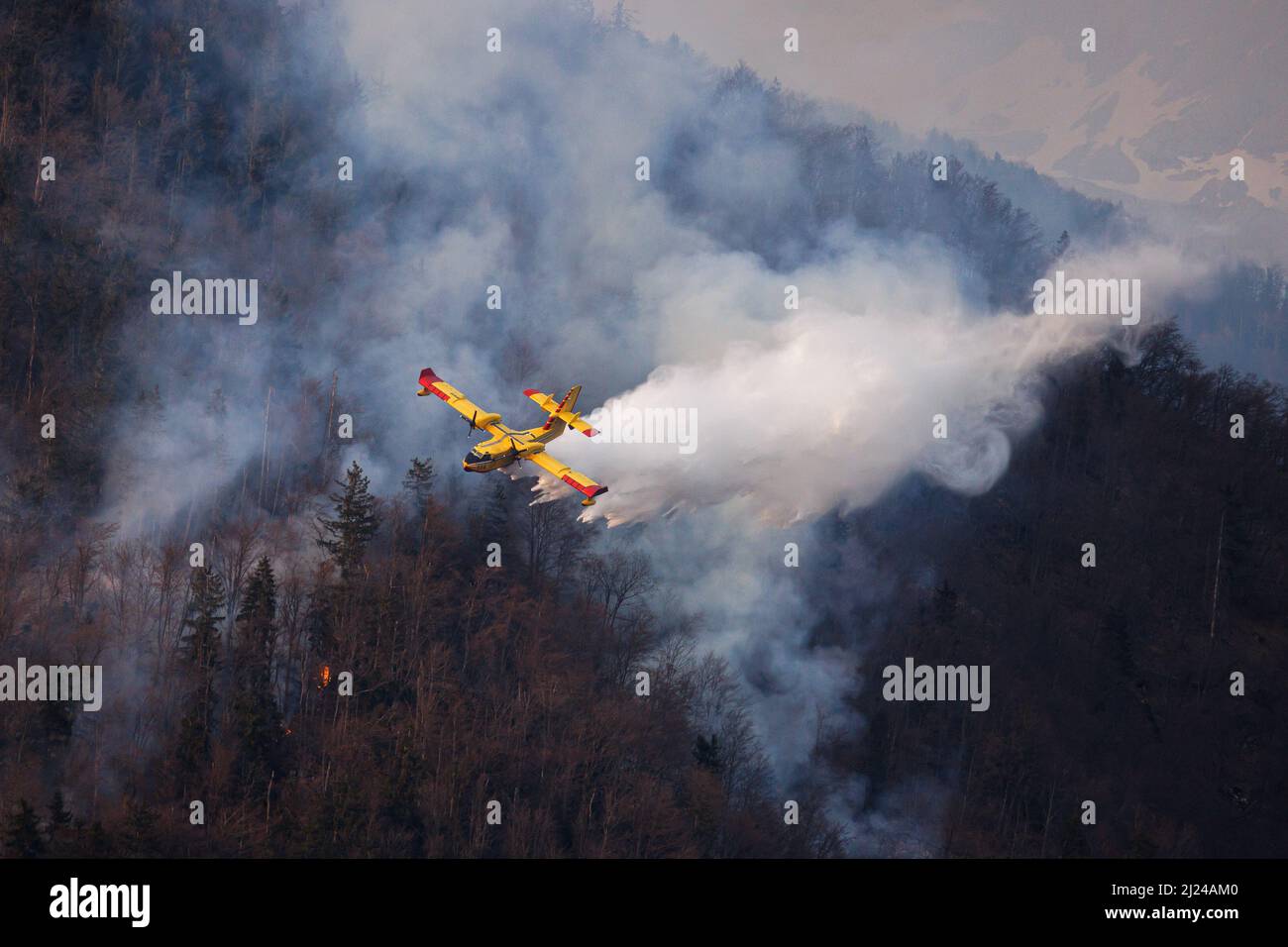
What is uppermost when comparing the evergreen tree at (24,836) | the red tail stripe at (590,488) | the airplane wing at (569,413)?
the airplane wing at (569,413)

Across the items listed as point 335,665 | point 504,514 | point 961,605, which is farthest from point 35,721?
point 961,605

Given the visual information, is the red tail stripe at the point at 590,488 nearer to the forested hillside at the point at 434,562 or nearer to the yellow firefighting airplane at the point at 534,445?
the yellow firefighting airplane at the point at 534,445

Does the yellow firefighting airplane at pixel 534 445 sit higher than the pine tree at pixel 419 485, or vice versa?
the pine tree at pixel 419 485

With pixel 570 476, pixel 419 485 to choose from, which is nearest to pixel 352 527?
pixel 419 485

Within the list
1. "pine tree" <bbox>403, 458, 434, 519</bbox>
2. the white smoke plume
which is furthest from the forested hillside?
the white smoke plume

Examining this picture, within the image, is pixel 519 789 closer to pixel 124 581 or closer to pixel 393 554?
pixel 393 554

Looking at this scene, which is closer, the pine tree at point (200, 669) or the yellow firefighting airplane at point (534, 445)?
the yellow firefighting airplane at point (534, 445)

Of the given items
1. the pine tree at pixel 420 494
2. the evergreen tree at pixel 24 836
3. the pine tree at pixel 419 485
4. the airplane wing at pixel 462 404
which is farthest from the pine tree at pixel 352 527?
the evergreen tree at pixel 24 836
